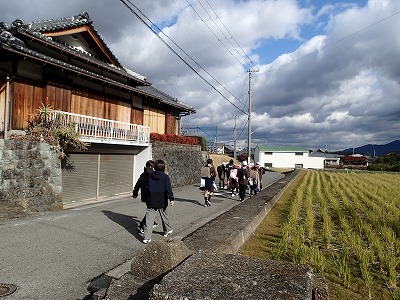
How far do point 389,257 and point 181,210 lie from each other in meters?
6.59

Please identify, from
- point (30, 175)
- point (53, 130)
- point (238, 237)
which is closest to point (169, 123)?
point (53, 130)

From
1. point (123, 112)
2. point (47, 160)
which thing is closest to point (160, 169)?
point (47, 160)

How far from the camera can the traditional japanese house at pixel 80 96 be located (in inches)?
388

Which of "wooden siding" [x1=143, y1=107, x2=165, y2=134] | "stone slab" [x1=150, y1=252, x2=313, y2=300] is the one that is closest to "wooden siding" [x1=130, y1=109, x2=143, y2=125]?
"wooden siding" [x1=143, y1=107, x2=165, y2=134]

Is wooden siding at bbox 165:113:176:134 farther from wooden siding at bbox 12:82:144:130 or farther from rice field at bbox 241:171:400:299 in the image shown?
rice field at bbox 241:171:400:299

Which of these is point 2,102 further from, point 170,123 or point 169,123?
point 170,123

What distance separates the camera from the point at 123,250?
221 inches

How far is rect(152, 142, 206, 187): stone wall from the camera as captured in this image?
16.5m

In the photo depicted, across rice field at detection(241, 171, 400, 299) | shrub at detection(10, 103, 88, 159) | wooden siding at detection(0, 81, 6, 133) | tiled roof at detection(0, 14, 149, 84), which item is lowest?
rice field at detection(241, 171, 400, 299)

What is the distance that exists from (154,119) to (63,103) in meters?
7.29

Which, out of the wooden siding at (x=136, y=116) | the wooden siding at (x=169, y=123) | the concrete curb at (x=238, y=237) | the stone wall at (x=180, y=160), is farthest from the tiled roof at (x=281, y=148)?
the concrete curb at (x=238, y=237)

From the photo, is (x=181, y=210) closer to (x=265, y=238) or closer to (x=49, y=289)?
(x=265, y=238)

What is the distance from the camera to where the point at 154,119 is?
1839 centimetres

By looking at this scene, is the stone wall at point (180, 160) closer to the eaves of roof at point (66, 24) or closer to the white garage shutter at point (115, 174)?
the white garage shutter at point (115, 174)
